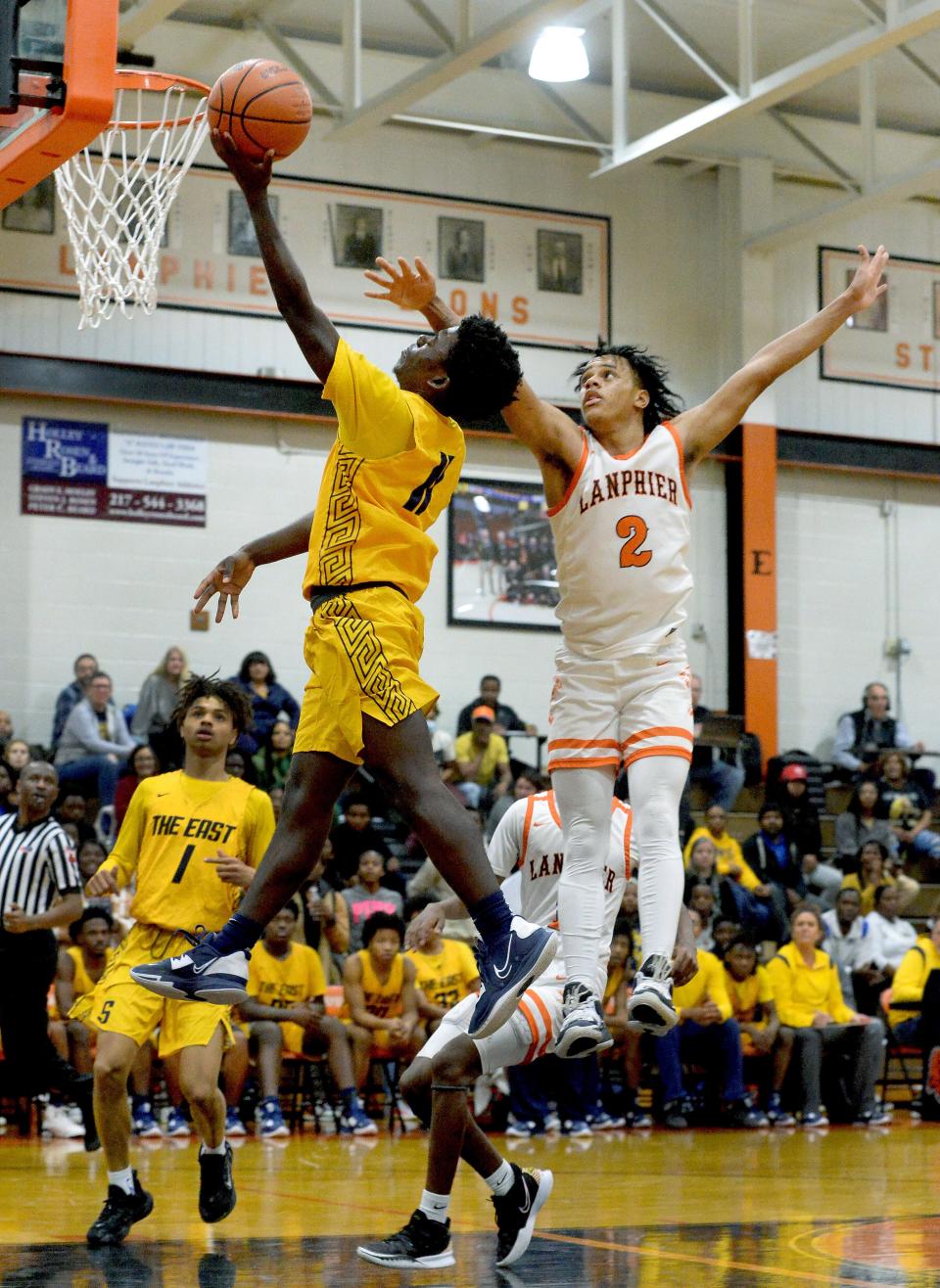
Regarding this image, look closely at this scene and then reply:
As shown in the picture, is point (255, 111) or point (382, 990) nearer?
point (255, 111)

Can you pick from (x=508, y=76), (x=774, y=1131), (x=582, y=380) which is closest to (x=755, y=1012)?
(x=774, y=1131)

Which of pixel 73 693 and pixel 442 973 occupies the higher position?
pixel 73 693

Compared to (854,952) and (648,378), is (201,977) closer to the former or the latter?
(648,378)

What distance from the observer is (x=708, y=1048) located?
1326 cm

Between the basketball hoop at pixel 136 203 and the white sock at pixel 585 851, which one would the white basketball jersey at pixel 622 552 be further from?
the basketball hoop at pixel 136 203

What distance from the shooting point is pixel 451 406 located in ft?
18.5

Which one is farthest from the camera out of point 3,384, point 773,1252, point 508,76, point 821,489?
point 821,489

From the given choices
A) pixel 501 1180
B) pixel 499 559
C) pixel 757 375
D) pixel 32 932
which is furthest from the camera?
pixel 499 559

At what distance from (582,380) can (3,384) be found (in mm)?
12390

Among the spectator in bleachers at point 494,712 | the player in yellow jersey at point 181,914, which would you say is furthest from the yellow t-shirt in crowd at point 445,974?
the player in yellow jersey at point 181,914

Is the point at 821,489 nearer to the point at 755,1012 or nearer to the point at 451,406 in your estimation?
the point at 755,1012

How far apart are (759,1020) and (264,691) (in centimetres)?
560

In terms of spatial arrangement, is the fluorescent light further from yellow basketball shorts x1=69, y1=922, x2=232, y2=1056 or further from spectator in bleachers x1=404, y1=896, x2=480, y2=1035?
yellow basketball shorts x1=69, y1=922, x2=232, y2=1056

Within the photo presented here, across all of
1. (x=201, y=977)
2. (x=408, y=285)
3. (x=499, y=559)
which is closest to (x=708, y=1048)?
(x=499, y=559)
